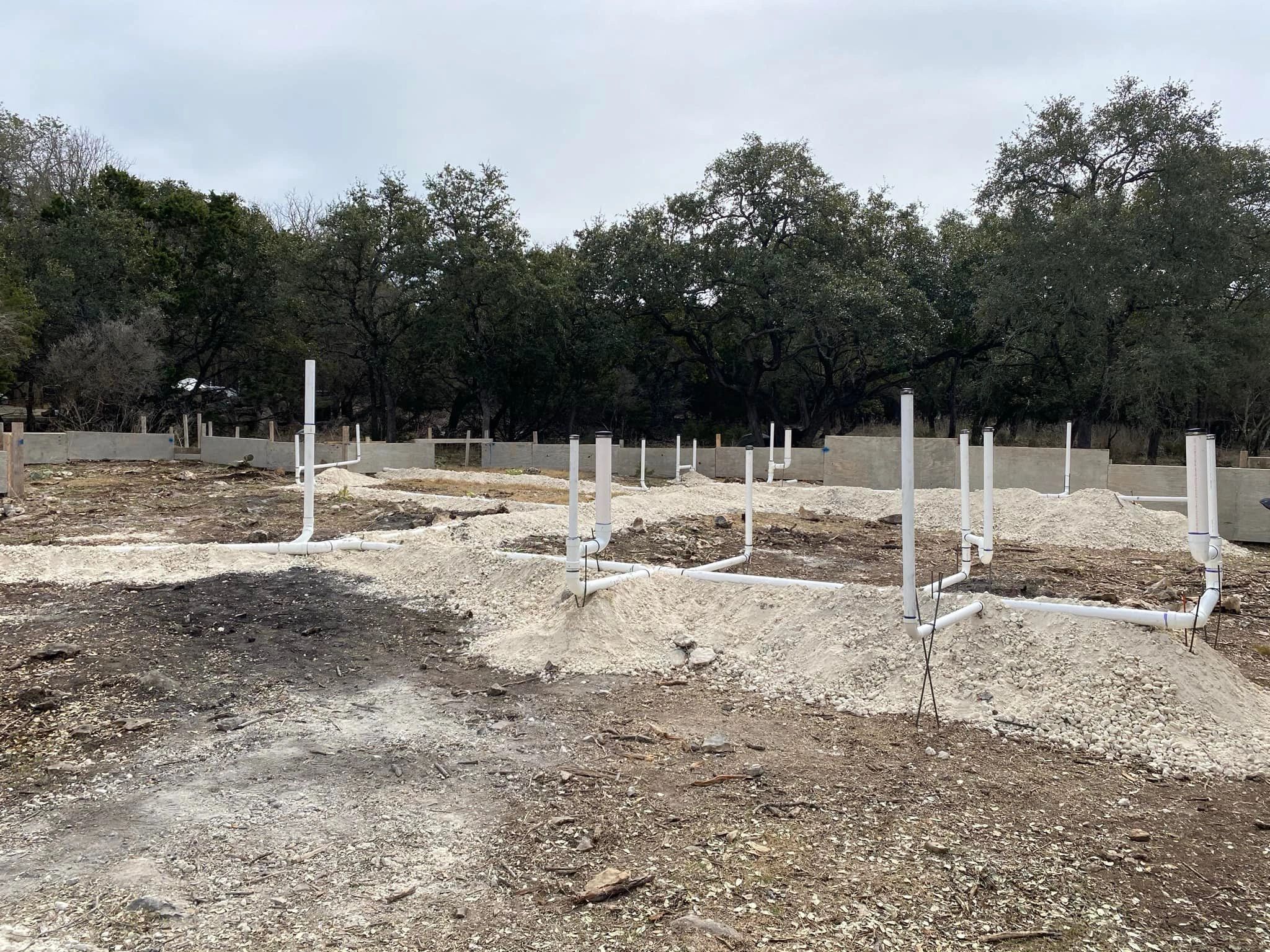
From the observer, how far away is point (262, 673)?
207 inches

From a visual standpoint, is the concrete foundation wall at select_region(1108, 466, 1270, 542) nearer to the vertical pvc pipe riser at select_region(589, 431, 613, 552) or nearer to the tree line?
the tree line

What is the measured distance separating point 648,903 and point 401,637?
382cm

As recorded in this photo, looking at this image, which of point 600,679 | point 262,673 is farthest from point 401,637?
point 600,679

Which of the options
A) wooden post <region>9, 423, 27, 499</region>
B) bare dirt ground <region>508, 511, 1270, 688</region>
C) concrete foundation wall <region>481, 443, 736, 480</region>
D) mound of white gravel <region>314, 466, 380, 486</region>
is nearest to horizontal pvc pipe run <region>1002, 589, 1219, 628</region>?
bare dirt ground <region>508, 511, 1270, 688</region>

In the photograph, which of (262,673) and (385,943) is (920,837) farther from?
(262,673)

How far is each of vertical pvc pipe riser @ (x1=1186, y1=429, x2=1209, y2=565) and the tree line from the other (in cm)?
1942

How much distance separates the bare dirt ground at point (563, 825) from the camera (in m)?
2.63

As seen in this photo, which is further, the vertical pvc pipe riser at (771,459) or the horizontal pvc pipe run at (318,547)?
the vertical pvc pipe riser at (771,459)

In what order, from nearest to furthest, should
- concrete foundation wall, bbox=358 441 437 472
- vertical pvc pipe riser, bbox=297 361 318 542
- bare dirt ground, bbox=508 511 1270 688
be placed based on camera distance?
bare dirt ground, bbox=508 511 1270 688 → vertical pvc pipe riser, bbox=297 361 318 542 → concrete foundation wall, bbox=358 441 437 472

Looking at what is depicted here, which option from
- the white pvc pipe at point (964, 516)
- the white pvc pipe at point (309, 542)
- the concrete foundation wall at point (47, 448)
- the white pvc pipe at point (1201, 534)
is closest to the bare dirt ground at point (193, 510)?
the white pvc pipe at point (309, 542)

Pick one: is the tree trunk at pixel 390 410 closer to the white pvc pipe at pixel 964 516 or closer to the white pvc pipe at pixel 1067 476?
the white pvc pipe at pixel 1067 476

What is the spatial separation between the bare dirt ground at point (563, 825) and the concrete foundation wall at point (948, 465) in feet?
41.4

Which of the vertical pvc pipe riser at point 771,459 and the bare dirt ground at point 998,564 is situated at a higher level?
the vertical pvc pipe riser at point 771,459

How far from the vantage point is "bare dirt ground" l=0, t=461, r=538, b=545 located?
35.7ft
